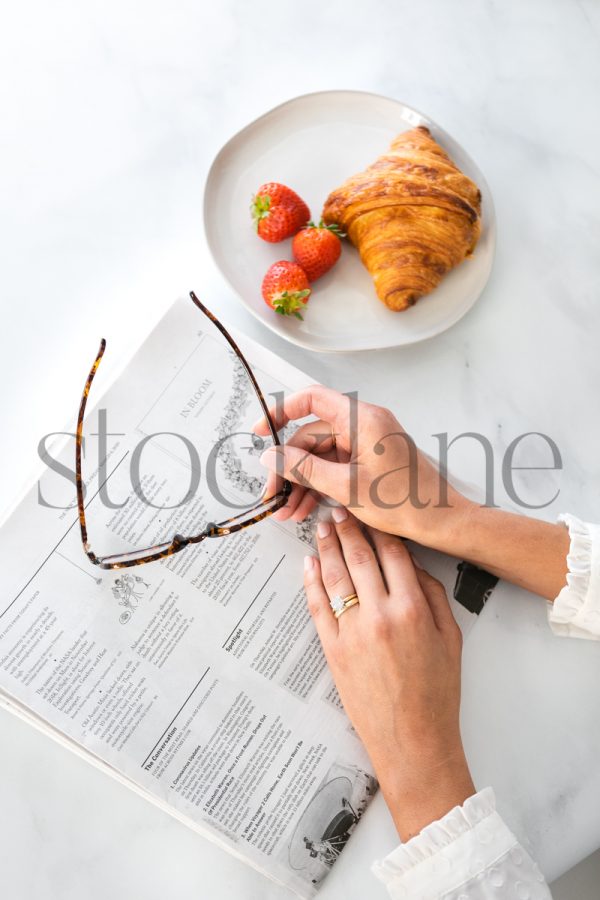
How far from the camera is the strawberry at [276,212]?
2.57 ft

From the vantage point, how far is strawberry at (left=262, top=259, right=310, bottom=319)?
76 centimetres

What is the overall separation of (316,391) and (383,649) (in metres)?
A: 0.25

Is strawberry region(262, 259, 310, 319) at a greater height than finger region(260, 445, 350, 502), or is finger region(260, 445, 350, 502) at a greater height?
strawberry region(262, 259, 310, 319)

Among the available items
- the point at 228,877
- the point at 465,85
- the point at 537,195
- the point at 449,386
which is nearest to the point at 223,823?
the point at 228,877

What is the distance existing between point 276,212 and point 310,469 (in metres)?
0.29

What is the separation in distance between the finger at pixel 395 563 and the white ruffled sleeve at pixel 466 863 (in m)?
0.19

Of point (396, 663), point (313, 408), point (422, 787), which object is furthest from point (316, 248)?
point (422, 787)

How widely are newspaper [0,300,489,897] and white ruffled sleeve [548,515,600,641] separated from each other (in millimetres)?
88

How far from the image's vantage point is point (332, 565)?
71cm

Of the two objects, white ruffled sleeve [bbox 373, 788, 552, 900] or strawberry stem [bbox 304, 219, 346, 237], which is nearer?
white ruffled sleeve [bbox 373, 788, 552, 900]

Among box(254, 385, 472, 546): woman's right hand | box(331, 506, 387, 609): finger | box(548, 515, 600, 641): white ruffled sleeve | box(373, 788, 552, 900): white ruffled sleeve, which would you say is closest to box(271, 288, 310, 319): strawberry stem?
box(254, 385, 472, 546): woman's right hand

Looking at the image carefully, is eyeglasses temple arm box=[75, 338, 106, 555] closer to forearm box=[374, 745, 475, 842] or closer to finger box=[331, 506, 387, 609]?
finger box=[331, 506, 387, 609]

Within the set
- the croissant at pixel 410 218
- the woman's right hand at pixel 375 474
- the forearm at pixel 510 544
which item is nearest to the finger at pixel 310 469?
the woman's right hand at pixel 375 474

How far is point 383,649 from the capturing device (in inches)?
26.1
